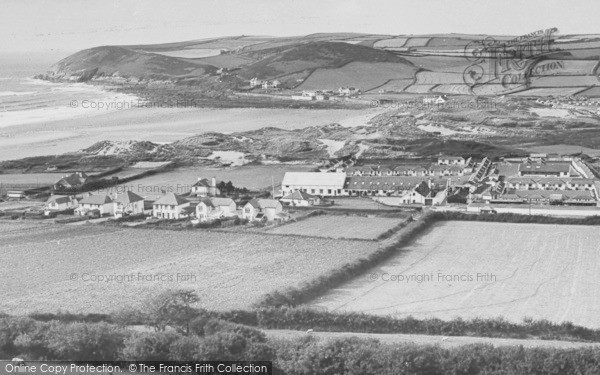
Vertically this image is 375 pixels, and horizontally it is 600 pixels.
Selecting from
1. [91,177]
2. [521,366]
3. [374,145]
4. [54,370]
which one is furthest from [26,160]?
[521,366]

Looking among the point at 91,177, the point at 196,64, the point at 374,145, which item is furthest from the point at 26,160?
the point at 196,64

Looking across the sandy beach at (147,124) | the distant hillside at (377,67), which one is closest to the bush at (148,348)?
the sandy beach at (147,124)

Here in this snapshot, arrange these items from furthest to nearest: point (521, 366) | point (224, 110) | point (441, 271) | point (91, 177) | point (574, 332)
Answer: point (224, 110), point (91, 177), point (441, 271), point (574, 332), point (521, 366)

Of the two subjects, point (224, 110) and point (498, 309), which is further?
point (224, 110)

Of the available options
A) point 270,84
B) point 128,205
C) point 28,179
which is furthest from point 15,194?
point 270,84

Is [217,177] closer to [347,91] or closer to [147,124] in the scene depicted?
[147,124]

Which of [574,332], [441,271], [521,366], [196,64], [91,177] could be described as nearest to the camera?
[521,366]

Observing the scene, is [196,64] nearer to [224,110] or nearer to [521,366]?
[224,110]

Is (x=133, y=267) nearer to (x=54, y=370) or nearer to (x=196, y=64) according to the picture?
(x=54, y=370)
